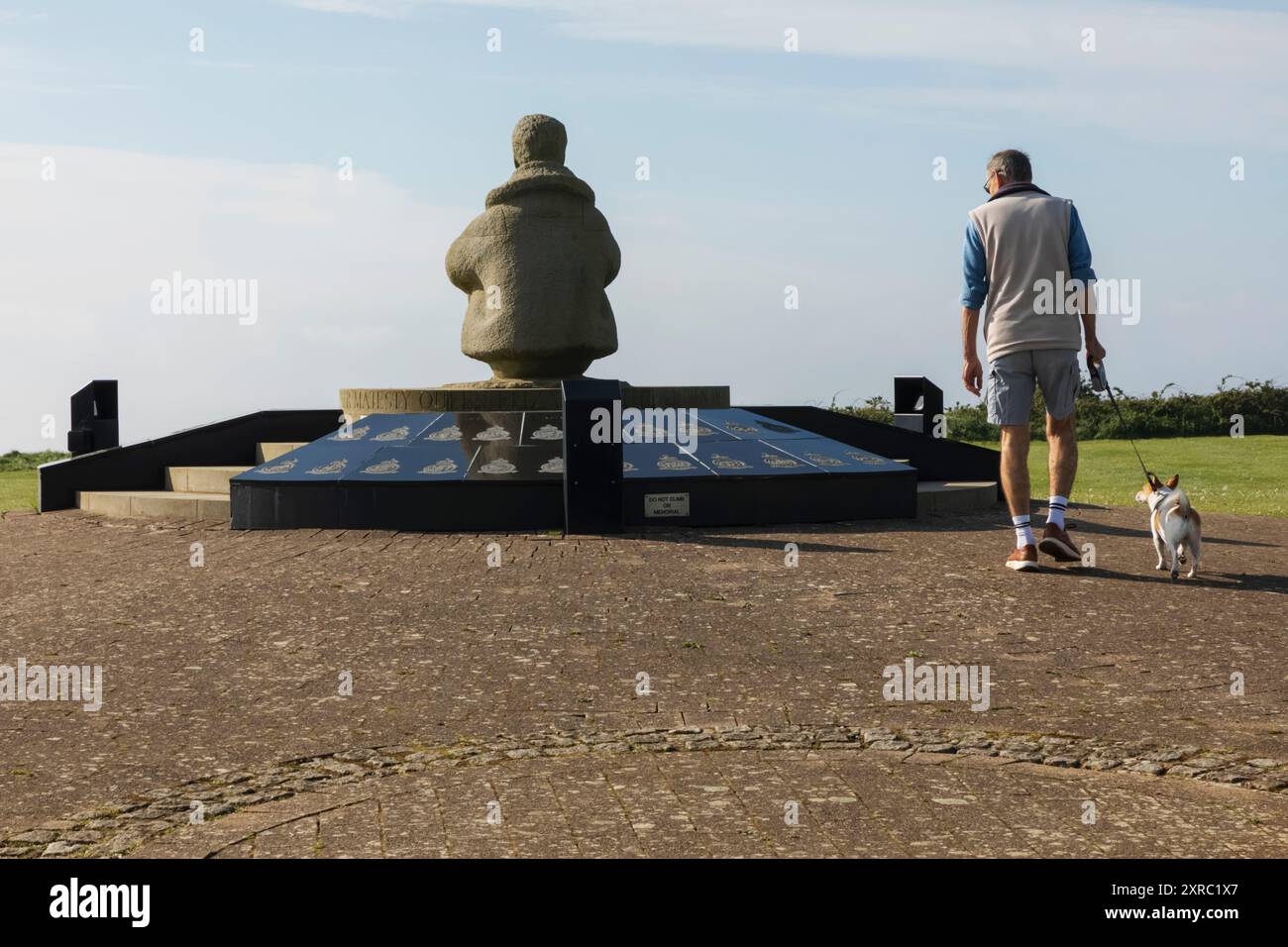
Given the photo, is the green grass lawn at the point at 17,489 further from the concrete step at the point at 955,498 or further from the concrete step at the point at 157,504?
the concrete step at the point at 955,498

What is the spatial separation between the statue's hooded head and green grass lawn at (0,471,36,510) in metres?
7.44

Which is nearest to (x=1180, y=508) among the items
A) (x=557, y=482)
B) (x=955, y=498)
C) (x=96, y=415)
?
(x=557, y=482)

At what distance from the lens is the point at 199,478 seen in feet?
50.7

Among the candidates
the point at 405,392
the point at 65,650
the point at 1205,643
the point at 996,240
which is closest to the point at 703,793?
the point at 1205,643

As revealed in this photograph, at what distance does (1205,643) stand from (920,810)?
3343 millimetres

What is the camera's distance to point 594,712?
5527mm

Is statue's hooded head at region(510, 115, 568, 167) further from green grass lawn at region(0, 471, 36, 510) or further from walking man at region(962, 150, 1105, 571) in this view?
walking man at region(962, 150, 1105, 571)

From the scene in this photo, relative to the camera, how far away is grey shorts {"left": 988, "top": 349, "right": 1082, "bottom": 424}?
909cm

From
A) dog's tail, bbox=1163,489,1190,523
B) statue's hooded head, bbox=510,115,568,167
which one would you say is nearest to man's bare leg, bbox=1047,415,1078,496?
dog's tail, bbox=1163,489,1190,523

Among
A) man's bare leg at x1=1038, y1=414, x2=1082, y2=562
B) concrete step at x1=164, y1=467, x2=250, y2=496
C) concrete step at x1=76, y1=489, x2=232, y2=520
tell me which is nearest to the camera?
man's bare leg at x1=1038, y1=414, x2=1082, y2=562

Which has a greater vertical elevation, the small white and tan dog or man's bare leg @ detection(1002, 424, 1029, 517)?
man's bare leg @ detection(1002, 424, 1029, 517)

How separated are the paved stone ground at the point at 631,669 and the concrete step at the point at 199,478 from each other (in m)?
3.97

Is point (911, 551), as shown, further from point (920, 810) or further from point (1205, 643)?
point (920, 810)

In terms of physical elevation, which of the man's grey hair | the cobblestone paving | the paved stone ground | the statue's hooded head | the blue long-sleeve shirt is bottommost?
the cobblestone paving
